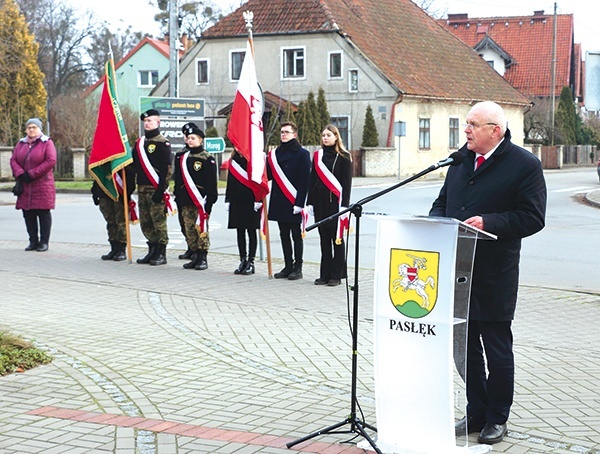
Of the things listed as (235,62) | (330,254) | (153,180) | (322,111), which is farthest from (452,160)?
(235,62)


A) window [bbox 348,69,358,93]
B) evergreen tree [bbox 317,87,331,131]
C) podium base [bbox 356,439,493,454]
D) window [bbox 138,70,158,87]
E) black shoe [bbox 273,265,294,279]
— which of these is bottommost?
black shoe [bbox 273,265,294,279]

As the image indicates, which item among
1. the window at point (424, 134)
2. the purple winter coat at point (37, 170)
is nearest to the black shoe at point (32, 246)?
the purple winter coat at point (37, 170)

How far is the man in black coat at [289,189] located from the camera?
39.2ft

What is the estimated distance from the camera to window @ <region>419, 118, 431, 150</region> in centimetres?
4694

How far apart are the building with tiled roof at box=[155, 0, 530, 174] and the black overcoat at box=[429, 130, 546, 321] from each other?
A: 36903 mm

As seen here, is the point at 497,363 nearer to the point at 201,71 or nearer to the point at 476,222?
the point at 476,222

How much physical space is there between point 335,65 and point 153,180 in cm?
3450

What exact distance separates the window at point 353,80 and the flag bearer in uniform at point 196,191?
33.6 m

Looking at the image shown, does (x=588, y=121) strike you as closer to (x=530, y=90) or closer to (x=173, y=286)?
(x=530, y=90)

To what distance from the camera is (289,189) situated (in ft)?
39.3

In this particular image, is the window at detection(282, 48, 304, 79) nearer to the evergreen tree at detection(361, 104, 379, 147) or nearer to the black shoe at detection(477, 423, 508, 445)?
the evergreen tree at detection(361, 104, 379, 147)

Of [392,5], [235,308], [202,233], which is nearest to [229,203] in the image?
[202,233]

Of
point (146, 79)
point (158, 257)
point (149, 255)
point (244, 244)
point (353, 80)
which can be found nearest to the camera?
point (244, 244)

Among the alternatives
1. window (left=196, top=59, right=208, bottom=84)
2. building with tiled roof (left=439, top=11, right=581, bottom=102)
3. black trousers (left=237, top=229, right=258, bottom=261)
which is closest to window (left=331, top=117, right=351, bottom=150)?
window (left=196, top=59, right=208, bottom=84)
